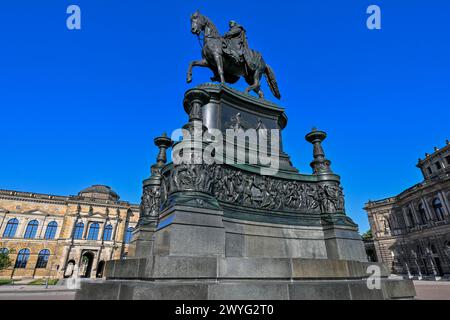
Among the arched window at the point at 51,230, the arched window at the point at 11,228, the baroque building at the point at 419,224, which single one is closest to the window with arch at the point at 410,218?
the baroque building at the point at 419,224

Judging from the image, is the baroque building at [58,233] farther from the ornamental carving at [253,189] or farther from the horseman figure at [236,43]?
the ornamental carving at [253,189]

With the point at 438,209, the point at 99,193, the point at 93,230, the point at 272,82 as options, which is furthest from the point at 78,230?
the point at 438,209

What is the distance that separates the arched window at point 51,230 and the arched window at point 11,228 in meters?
5.45

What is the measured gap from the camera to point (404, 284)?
17.1 feet

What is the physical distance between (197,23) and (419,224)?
52022 millimetres

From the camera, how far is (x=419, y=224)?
43812 millimetres

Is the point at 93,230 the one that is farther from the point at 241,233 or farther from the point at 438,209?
the point at 438,209

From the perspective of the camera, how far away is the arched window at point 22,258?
45812 mm

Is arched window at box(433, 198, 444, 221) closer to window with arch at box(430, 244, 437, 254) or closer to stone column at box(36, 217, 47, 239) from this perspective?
window with arch at box(430, 244, 437, 254)

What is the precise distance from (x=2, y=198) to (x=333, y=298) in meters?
63.0

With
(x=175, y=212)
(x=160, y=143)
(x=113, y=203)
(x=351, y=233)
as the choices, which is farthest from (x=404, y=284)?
(x=113, y=203)

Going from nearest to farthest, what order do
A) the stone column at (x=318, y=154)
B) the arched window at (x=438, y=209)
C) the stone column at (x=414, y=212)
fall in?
the stone column at (x=318, y=154) → the arched window at (x=438, y=209) → the stone column at (x=414, y=212)

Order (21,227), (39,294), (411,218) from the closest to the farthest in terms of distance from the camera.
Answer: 1. (39,294)
2. (411,218)
3. (21,227)
